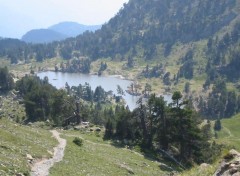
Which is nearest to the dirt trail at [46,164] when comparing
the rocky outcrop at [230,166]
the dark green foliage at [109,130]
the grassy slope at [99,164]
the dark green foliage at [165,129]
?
the grassy slope at [99,164]

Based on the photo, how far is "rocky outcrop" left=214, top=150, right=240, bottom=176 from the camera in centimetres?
1876

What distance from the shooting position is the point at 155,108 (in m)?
89.8

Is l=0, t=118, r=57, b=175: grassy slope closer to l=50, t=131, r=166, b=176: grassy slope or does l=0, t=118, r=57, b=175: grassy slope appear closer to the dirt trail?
the dirt trail

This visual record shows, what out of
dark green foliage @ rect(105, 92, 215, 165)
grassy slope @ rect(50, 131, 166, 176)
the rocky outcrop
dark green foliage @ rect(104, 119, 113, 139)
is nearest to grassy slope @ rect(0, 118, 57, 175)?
grassy slope @ rect(50, 131, 166, 176)

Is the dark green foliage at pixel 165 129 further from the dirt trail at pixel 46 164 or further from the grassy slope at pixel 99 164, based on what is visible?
the dirt trail at pixel 46 164

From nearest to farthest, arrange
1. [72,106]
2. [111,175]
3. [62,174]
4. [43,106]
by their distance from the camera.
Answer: [62,174] < [111,175] < [72,106] < [43,106]

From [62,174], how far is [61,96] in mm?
88195

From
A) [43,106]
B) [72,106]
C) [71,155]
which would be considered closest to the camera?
[71,155]

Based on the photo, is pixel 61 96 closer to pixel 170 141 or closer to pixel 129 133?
pixel 129 133

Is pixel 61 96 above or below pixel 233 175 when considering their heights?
below

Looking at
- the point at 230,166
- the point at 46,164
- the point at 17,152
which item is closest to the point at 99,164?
the point at 46,164

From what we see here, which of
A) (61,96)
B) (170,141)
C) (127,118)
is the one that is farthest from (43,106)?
(170,141)

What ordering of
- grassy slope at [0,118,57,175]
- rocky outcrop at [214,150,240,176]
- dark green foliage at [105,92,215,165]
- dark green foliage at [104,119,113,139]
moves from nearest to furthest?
rocky outcrop at [214,150,240,176], grassy slope at [0,118,57,175], dark green foliage at [105,92,215,165], dark green foliage at [104,119,113,139]

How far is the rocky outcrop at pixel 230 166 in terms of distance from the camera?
61.6 ft
